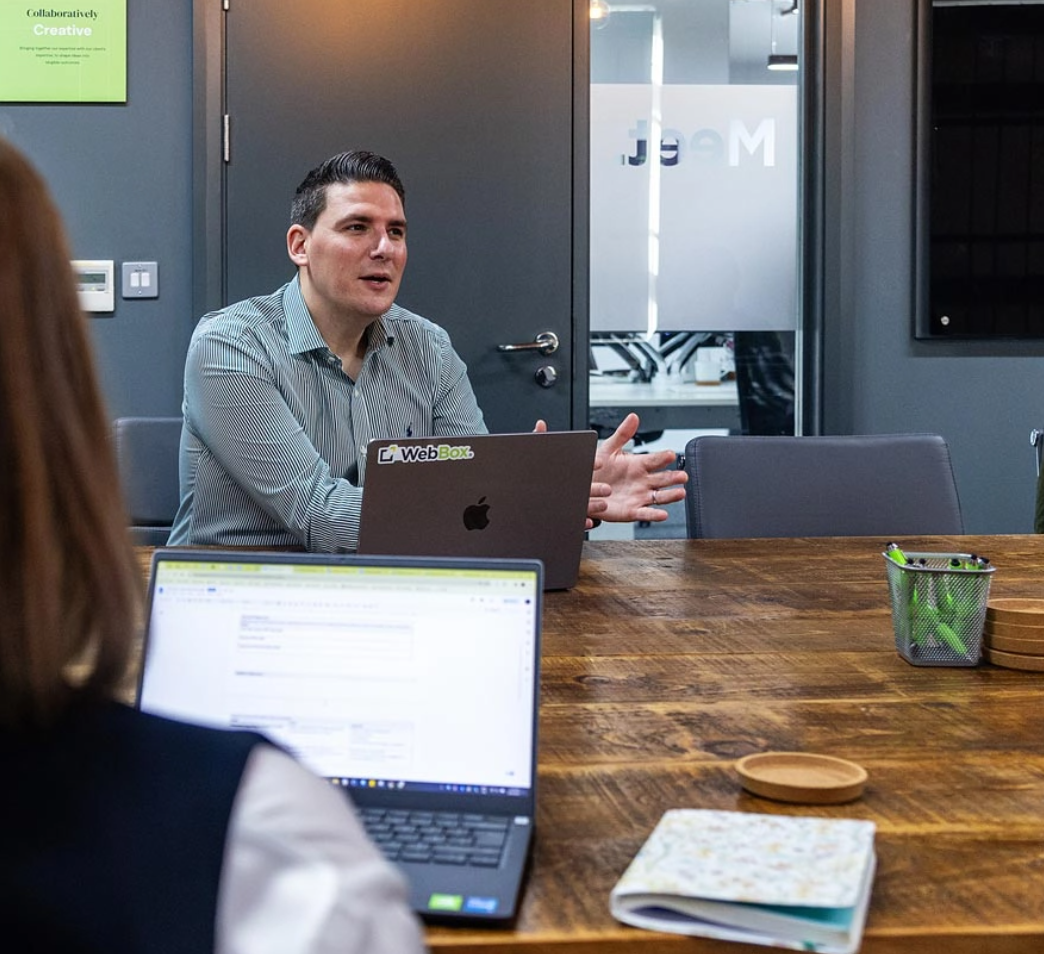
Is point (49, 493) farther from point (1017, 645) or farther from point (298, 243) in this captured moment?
point (298, 243)

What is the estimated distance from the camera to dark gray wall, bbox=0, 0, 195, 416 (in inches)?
149

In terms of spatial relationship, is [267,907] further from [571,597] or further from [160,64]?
[160,64]

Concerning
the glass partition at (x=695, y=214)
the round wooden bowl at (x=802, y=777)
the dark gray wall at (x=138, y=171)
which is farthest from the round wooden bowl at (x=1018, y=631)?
the dark gray wall at (x=138, y=171)

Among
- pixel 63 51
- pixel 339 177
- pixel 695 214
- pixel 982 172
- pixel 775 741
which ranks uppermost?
pixel 63 51

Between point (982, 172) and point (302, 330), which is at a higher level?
point (982, 172)

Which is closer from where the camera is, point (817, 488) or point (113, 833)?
point (113, 833)

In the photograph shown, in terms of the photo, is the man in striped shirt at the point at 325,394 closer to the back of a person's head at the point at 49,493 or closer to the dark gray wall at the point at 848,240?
the dark gray wall at the point at 848,240

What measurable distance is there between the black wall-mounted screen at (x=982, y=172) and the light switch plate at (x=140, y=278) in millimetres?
2195

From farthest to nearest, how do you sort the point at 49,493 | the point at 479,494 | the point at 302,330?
the point at 302,330 < the point at 479,494 < the point at 49,493

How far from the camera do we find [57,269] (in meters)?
0.56

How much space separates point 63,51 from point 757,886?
11.6 feet

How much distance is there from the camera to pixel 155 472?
9.36 ft

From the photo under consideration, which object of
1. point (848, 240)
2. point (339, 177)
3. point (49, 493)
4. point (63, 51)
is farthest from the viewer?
point (848, 240)

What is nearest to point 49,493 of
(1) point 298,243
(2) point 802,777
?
(2) point 802,777
